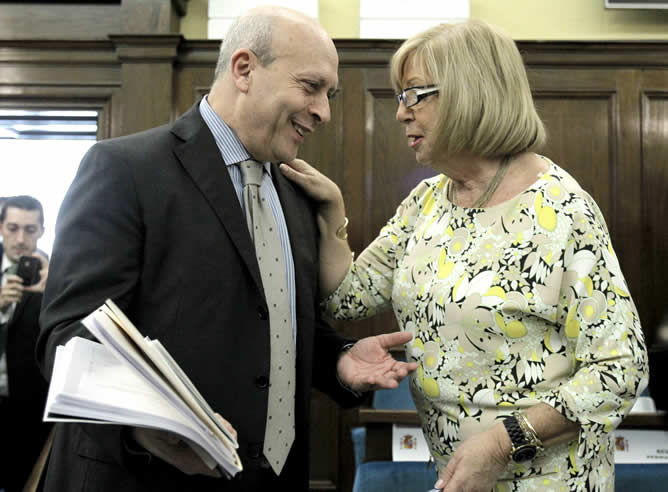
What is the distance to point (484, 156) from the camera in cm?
158

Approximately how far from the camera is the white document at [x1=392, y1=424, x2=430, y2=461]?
7.53ft

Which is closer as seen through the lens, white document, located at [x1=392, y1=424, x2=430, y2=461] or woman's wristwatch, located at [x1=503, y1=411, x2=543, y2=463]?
woman's wristwatch, located at [x1=503, y1=411, x2=543, y2=463]

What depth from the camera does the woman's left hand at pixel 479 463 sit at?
135cm

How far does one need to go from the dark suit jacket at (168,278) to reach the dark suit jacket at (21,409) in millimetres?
2074

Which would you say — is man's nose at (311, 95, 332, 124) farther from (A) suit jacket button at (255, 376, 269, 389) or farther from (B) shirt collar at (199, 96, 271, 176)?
(A) suit jacket button at (255, 376, 269, 389)

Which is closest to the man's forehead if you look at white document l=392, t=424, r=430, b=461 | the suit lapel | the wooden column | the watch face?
the wooden column

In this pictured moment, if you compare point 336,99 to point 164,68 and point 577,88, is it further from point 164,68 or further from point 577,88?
point 577,88

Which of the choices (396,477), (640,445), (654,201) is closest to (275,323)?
(396,477)

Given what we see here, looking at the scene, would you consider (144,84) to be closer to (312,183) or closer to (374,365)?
(312,183)

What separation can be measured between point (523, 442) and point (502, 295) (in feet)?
0.93

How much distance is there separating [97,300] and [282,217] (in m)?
0.53

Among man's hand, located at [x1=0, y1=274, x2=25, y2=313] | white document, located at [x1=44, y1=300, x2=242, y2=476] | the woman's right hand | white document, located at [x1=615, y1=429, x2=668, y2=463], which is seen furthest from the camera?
man's hand, located at [x1=0, y1=274, x2=25, y2=313]

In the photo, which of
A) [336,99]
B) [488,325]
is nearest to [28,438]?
[336,99]

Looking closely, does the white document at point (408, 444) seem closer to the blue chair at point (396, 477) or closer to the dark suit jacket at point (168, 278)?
the blue chair at point (396, 477)
